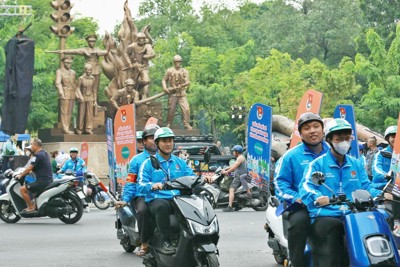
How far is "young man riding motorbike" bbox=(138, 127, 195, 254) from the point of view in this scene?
38.1 ft

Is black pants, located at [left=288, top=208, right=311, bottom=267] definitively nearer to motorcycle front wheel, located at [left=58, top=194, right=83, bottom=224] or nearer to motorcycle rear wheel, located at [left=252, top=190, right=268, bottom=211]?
motorcycle front wheel, located at [left=58, top=194, right=83, bottom=224]

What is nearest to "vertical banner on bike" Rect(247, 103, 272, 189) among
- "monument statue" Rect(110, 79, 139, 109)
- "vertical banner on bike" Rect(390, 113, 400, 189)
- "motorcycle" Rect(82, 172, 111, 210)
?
"motorcycle" Rect(82, 172, 111, 210)

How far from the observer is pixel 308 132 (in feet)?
30.4

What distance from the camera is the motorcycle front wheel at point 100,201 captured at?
29.0 metres

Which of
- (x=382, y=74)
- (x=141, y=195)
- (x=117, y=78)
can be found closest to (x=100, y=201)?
(x=141, y=195)

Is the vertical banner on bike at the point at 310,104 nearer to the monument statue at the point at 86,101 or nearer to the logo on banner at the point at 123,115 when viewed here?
the logo on banner at the point at 123,115

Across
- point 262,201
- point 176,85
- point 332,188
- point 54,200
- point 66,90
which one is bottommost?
point 262,201

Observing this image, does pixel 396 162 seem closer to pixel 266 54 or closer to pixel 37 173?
pixel 37 173

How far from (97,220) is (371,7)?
51887 millimetres

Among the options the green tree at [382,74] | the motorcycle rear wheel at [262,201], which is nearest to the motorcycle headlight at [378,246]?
the motorcycle rear wheel at [262,201]

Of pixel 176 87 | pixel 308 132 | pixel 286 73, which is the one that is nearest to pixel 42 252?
pixel 308 132

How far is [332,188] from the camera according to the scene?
28.7 ft

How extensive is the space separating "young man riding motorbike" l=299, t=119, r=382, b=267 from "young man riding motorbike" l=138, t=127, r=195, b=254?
3024 millimetres

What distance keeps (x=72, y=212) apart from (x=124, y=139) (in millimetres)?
2334
